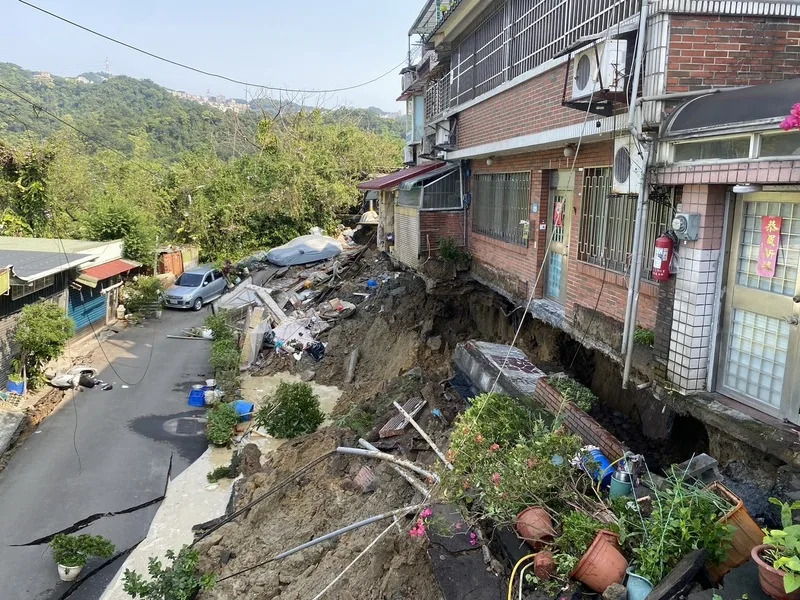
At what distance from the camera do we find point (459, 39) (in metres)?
12.8

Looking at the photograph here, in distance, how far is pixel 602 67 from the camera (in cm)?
585

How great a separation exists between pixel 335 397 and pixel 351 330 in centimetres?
397

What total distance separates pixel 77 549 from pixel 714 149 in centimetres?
1066

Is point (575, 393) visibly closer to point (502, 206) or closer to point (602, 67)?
point (602, 67)

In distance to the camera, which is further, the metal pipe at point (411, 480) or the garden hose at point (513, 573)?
the metal pipe at point (411, 480)

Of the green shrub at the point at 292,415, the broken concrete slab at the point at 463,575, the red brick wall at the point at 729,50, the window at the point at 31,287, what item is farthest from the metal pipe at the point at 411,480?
the window at the point at 31,287

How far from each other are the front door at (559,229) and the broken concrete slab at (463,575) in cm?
483

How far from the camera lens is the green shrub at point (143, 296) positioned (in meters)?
24.5

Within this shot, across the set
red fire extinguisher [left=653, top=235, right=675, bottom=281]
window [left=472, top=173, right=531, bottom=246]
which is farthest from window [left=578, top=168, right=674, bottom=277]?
window [left=472, top=173, right=531, bottom=246]

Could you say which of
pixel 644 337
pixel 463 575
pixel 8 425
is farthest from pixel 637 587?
pixel 8 425

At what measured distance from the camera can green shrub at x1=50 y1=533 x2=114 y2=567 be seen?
9.16 m

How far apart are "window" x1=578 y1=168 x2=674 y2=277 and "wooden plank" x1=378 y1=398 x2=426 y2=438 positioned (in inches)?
163

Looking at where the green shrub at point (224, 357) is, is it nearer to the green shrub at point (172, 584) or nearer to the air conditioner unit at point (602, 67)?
the green shrub at point (172, 584)

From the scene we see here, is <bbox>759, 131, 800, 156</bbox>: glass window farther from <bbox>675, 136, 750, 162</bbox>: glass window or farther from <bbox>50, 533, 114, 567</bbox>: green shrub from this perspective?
<bbox>50, 533, 114, 567</bbox>: green shrub
